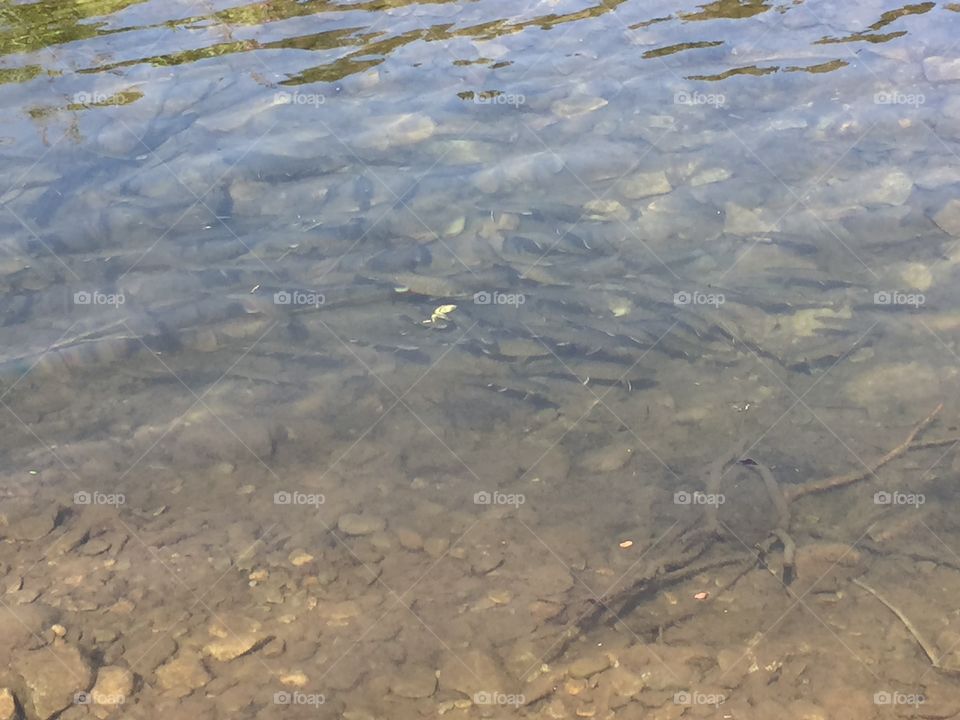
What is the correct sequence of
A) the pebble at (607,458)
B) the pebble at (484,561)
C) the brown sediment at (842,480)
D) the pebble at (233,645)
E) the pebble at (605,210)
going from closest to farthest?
the pebble at (233,645), the pebble at (484,561), the brown sediment at (842,480), the pebble at (607,458), the pebble at (605,210)

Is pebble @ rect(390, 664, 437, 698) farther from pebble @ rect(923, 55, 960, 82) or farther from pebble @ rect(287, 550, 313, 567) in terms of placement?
pebble @ rect(923, 55, 960, 82)

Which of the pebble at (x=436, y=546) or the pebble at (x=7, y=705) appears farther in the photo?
the pebble at (x=436, y=546)

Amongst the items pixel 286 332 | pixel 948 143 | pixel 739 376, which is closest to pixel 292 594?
pixel 286 332

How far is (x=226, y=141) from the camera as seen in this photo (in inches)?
249

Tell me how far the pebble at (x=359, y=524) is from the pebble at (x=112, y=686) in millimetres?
1028

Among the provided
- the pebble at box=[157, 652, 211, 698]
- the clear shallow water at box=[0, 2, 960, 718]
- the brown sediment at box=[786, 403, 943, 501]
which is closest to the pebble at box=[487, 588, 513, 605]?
the clear shallow water at box=[0, 2, 960, 718]

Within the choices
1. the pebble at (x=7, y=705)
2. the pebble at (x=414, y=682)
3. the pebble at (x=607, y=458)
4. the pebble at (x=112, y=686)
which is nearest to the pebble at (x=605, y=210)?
the pebble at (x=607, y=458)

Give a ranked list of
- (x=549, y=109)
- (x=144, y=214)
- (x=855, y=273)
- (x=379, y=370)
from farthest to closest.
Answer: (x=549, y=109)
(x=144, y=214)
(x=855, y=273)
(x=379, y=370)

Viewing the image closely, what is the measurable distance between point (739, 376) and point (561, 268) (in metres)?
1.23

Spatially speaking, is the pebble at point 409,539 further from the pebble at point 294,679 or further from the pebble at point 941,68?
the pebble at point 941,68

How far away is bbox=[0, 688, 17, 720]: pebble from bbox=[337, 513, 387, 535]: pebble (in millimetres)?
1368

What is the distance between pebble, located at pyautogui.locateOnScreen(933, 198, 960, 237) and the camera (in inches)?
210

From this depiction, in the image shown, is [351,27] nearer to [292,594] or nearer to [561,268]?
[561,268]

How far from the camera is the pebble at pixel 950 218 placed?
5327 mm
